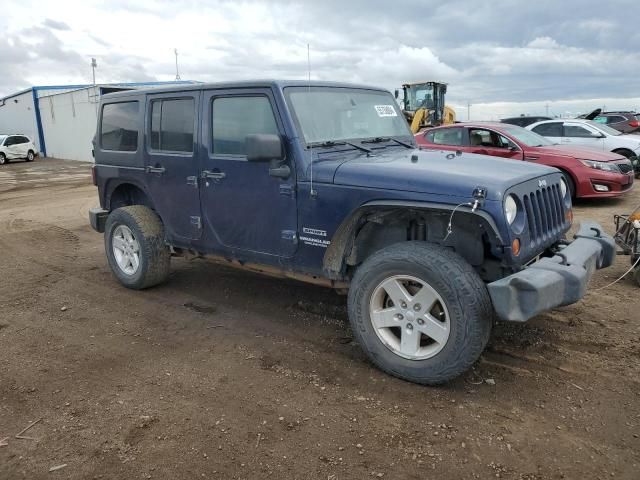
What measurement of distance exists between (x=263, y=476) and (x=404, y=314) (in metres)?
1.35

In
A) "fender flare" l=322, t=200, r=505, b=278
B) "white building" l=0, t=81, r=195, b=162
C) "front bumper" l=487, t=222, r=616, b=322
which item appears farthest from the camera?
"white building" l=0, t=81, r=195, b=162

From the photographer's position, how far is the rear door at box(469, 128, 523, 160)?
9713 millimetres

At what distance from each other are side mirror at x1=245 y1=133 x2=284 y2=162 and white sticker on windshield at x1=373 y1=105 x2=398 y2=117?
1324 mm

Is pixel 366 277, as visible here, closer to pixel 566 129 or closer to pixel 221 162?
pixel 221 162

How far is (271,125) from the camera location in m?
4.09

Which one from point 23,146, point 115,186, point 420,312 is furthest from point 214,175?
point 23,146

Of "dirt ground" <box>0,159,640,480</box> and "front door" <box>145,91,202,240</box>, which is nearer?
"dirt ground" <box>0,159,640,480</box>

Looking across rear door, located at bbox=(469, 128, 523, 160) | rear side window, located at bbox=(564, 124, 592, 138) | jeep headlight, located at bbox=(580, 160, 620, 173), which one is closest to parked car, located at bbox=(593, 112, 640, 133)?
rear side window, located at bbox=(564, 124, 592, 138)

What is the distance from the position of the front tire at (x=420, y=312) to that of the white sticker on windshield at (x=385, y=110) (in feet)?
5.70

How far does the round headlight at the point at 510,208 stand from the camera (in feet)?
10.6

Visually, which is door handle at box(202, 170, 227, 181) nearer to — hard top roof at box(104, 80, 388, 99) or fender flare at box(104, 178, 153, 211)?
hard top roof at box(104, 80, 388, 99)

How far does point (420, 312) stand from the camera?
11.1 ft

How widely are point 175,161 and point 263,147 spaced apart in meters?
1.44

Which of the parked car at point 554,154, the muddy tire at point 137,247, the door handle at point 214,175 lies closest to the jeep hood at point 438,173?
the door handle at point 214,175
